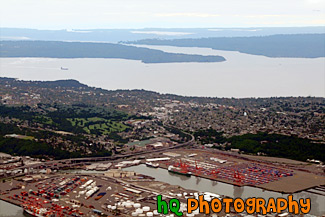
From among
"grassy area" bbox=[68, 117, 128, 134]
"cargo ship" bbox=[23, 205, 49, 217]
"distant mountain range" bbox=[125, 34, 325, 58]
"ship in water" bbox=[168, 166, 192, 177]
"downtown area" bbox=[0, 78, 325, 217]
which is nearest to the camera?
"cargo ship" bbox=[23, 205, 49, 217]

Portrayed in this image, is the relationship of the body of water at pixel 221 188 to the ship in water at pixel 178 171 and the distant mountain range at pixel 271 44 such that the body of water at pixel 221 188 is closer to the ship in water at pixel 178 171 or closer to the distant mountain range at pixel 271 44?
the ship in water at pixel 178 171

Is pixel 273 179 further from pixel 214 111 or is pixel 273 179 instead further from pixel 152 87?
pixel 152 87

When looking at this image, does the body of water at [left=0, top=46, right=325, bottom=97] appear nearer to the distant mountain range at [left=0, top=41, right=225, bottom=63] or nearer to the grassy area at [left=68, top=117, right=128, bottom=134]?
the distant mountain range at [left=0, top=41, right=225, bottom=63]

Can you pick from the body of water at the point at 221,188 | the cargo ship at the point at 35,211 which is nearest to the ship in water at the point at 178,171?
the body of water at the point at 221,188

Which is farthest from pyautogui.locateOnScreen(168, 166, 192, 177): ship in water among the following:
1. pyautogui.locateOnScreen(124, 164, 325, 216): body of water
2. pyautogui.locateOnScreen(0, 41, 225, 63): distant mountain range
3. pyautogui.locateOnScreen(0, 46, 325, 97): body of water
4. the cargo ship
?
pyautogui.locateOnScreen(0, 41, 225, 63): distant mountain range

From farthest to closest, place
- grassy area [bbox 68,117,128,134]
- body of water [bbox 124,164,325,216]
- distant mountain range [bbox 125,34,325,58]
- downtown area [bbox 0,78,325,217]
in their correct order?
1. distant mountain range [bbox 125,34,325,58]
2. grassy area [bbox 68,117,128,134]
3. downtown area [bbox 0,78,325,217]
4. body of water [bbox 124,164,325,216]

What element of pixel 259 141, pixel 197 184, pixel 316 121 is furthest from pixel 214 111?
pixel 197 184
